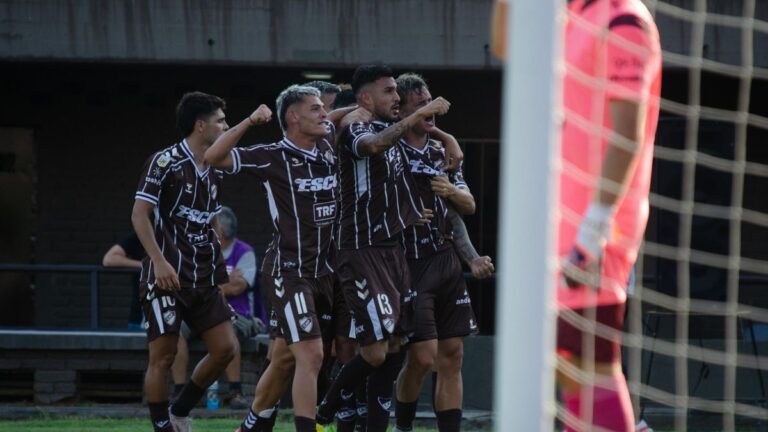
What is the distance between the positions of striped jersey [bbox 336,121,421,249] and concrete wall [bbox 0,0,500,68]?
4096 mm

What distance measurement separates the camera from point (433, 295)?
28.2 feet

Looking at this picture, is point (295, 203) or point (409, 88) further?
point (409, 88)

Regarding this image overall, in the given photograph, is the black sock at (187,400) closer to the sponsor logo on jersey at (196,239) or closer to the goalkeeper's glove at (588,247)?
the sponsor logo on jersey at (196,239)

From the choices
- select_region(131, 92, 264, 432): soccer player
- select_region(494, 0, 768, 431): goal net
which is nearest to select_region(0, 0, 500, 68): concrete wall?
select_region(494, 0, 768, 431): goal net

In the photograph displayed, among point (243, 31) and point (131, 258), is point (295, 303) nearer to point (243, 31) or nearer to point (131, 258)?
point (243, 31)

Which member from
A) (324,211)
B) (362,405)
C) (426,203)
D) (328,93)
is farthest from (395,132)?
(362,405)

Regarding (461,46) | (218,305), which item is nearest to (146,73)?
(461,46)

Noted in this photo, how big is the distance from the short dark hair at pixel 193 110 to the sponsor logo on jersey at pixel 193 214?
1.76ft

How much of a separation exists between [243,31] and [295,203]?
4.72 meters

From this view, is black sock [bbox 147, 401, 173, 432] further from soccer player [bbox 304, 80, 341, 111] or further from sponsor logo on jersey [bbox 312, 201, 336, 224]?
soccer player [bbox 304, 80, 341, 111]

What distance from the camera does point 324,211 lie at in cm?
816

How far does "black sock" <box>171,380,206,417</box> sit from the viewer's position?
8.73 m

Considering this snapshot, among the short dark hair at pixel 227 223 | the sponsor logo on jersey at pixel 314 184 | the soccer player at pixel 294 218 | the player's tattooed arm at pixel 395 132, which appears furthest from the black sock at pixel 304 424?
the short dark hair at pixel 227 223

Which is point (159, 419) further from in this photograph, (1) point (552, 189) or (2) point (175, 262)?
(1) point (552, 189)
